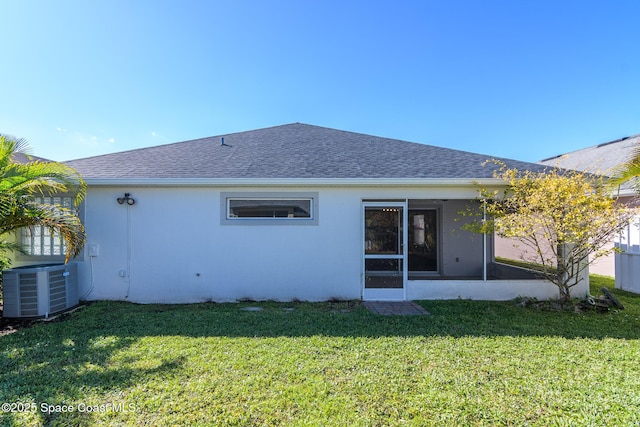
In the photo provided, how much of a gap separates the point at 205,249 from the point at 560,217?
27.5 feet

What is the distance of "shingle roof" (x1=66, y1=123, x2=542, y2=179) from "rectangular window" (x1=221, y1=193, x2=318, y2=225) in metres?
0.55

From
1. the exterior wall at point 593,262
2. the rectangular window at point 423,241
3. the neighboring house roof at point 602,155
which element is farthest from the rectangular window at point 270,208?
the neighboring house roof at point 602,155

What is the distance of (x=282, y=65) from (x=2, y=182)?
11888mm

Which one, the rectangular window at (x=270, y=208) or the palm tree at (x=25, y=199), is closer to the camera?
the palm tree at (x=25, y=199)

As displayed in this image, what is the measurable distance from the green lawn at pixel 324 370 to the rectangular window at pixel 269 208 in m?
2.45

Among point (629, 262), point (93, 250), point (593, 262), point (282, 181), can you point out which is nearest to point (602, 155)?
point (593, 262)

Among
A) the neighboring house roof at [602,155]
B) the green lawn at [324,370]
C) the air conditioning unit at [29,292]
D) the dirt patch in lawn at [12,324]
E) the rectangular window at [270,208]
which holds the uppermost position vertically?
the neighboring house roof at [602,155]

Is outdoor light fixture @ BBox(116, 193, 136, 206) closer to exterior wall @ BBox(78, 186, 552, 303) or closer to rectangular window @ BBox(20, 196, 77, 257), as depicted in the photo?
exterior wall @ BBox(78, 186, 552, 303)

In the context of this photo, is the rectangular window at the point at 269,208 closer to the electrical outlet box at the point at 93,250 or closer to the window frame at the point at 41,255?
the electrical outlet box at the point at 93,250

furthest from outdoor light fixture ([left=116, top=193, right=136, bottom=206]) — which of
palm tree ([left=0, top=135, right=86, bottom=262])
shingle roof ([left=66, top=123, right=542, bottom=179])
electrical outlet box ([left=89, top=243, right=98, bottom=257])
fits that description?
electrical outlet box ([left=89, top=243, right=98, bottom=257])

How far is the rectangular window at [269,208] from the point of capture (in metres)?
7.69

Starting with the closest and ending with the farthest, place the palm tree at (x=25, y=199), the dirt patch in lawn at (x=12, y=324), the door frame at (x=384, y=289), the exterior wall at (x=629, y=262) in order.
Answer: the palm tree at (x=25, y=199) < the dirt patch in lawn at (x=12, y=324) < the door frame at (x=384, y=289) < the exterior wall at (x=629, y=262)

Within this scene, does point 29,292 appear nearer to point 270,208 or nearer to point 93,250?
point 93,250

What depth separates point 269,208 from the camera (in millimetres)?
7758
